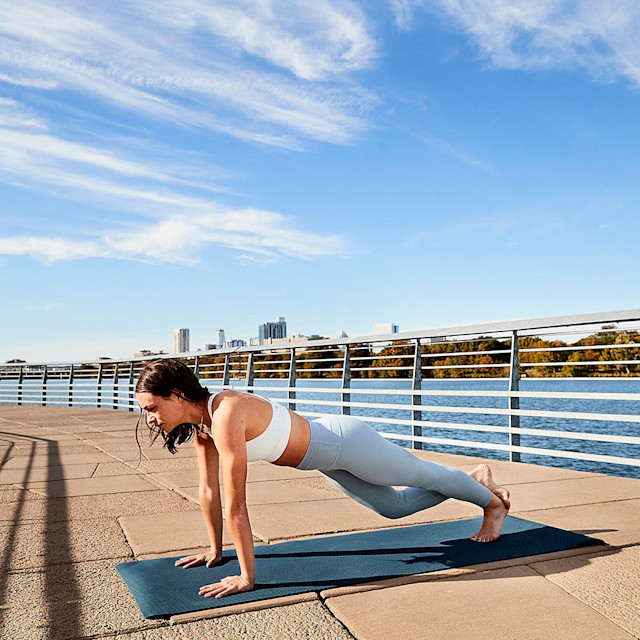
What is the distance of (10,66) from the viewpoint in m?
12.6

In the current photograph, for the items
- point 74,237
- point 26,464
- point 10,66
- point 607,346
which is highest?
point 10,66

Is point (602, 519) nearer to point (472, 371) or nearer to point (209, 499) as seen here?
point (209, 499)

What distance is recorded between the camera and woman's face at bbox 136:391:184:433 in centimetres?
252

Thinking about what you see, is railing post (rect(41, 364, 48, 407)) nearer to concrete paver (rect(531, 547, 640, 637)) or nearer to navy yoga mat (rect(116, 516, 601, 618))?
navy yoga mat (rect(116, 516, 601, 618))

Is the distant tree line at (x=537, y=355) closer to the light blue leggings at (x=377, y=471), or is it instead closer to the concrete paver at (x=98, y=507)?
the light blue leggings at (x=377, y=471)

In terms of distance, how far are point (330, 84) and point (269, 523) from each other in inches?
487

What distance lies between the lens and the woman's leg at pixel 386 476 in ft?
9.03

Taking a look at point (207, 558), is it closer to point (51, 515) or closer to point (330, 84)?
point (51, 515)

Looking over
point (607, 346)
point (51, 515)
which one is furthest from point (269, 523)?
point (607, 346)

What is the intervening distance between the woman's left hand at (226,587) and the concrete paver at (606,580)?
1172 millimetres

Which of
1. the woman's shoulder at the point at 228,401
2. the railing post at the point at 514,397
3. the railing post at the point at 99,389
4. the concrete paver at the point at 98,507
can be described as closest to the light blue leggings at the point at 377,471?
the woman's shoulder at the point at 228,401

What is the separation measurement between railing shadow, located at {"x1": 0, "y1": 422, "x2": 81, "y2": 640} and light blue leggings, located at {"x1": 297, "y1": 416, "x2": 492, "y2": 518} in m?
1.00

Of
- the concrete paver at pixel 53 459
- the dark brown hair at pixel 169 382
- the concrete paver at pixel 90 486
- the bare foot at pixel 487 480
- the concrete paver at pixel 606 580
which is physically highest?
the dark brown hair at pixel 169 382

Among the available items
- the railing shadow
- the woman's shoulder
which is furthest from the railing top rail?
the railing shadow
